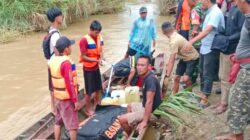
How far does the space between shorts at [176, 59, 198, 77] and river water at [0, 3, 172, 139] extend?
303cm

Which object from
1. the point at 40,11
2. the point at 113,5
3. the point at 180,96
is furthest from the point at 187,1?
the point at 113,5

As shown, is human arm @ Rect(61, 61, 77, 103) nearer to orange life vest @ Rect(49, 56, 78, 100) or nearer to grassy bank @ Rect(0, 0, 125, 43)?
orange life vest @ Rect(49, 56, 78, 100)

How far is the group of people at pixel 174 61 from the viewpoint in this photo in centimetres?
489

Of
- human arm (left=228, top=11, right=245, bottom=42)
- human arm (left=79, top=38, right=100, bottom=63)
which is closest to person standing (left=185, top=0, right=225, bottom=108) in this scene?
human arm (left=228, top=11, right=245, bottom=42)

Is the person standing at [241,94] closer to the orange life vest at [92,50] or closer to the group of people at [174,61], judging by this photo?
the group of people at [174,61]

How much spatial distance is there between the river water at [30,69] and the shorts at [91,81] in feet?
5.77

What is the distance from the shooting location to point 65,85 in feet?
17.6

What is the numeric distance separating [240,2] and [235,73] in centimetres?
94

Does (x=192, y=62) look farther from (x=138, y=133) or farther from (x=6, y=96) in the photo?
(x=6, y=96)

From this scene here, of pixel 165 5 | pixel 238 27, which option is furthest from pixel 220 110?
pixel 165 5

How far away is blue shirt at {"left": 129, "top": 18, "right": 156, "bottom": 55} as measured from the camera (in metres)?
8.80

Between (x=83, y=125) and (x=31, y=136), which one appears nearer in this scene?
(x=31, y=136)

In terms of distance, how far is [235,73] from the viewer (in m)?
5.15

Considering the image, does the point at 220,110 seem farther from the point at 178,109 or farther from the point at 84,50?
the point at 84,50
